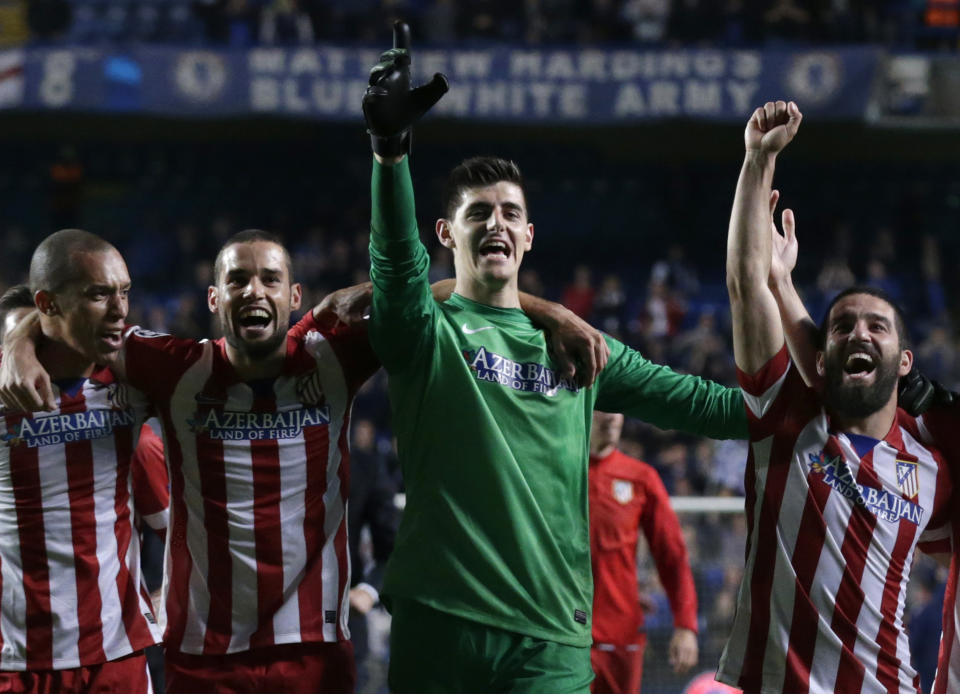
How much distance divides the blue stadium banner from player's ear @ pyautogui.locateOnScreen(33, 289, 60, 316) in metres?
11.3

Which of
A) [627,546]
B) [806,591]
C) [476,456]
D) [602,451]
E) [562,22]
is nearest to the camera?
[476,456]

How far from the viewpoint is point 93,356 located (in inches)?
141

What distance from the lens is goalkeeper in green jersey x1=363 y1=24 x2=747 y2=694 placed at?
10.3 ft

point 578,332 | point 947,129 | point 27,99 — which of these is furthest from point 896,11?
point 578,332

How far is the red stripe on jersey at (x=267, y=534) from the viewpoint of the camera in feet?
11.4

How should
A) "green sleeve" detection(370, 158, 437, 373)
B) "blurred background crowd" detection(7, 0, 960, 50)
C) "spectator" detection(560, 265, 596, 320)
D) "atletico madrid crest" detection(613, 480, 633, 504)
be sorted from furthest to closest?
"blurred background crowd" detection(7, 0, 960, 50) < "spectator" detection(560, 265, 596, 320) < "atletico madrid crest" detection(613, 480, 633, 504) < "green sleeve" detection(370, 158, 437, 373)

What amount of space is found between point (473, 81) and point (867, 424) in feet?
38.6

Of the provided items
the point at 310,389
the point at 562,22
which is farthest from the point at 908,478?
the point at 562,22

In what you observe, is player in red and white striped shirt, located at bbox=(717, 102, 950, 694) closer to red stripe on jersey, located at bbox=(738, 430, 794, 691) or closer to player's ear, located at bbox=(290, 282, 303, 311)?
red stripe on jersey, located at bbox=(738, 430, 794, 691)

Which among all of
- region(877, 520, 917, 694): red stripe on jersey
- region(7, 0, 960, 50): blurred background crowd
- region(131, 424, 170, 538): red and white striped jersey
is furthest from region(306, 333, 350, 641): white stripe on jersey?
region(7, 0, 960, 50): blurred background crowd

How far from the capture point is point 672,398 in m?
3.65

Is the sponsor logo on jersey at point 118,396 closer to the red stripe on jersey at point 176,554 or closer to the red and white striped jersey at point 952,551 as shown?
the red stripe on jersey at point 176,554

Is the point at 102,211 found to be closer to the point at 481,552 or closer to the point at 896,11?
the point at 896,11

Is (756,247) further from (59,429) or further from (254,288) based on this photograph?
(59,429)
